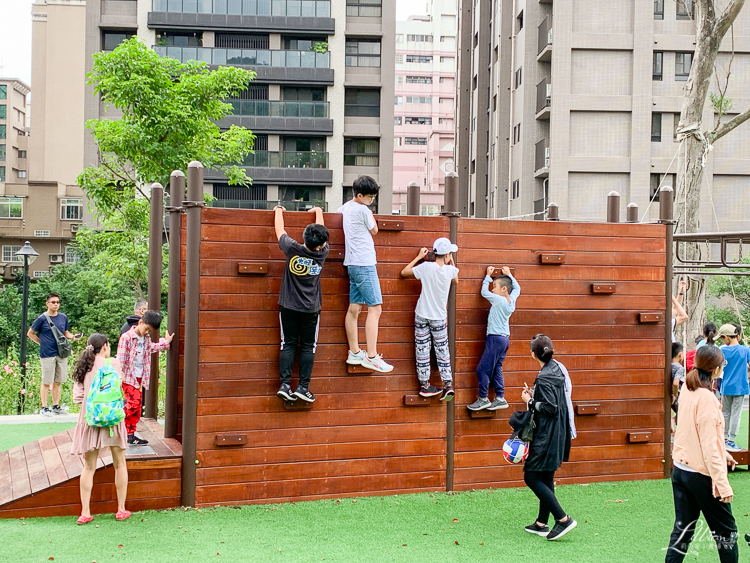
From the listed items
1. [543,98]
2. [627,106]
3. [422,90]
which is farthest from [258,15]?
[422,90]

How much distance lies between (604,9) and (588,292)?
80.3ft

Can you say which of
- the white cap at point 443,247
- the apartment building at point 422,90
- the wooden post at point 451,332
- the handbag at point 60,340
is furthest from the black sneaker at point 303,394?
the apartment building at point 422,90

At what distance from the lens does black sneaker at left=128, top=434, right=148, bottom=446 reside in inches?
297

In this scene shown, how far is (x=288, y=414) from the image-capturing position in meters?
7.53

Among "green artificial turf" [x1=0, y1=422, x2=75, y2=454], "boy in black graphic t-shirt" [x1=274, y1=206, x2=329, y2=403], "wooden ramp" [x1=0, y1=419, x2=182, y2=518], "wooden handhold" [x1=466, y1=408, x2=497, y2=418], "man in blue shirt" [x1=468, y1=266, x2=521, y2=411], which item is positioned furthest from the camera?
"green artificial turf" [x1=0, y1=422, x2=75, y2=454]

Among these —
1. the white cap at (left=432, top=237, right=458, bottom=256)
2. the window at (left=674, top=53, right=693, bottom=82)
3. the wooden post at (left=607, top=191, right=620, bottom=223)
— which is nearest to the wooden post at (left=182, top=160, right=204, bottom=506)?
the white cap at (left=432, top=237, right=458, bottom=256)

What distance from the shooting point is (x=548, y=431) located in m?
6.30

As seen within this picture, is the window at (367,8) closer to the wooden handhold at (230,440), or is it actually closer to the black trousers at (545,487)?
the wooden handhold at (230,440)

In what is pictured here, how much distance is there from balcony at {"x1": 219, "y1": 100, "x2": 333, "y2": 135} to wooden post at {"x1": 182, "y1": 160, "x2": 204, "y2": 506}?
30.8m

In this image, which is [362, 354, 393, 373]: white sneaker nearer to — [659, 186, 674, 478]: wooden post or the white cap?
the white cap

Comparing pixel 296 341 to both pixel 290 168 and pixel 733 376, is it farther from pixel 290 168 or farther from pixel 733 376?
pixel 290 168

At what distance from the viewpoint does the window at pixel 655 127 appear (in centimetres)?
3025

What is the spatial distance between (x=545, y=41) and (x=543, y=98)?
89.4 inches

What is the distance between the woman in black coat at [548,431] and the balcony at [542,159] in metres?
26.2
